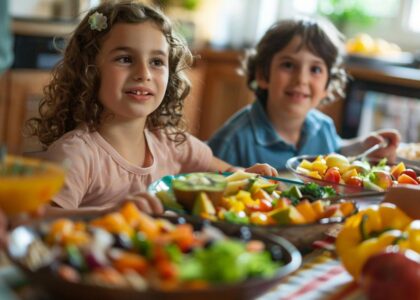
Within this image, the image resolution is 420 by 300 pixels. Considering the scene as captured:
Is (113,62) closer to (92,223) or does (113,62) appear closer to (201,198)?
(201,198)

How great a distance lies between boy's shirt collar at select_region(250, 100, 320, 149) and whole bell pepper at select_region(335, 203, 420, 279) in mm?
1179

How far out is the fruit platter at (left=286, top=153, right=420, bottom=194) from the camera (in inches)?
62.6

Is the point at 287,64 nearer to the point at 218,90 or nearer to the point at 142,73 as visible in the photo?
the point at 142,73

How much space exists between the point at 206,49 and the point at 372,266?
3.89 m

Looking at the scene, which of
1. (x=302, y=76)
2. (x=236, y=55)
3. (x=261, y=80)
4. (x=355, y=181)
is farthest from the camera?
(x=236, y=55)

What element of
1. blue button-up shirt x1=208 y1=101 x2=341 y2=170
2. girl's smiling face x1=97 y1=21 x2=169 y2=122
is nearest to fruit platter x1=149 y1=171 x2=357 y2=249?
girl's smiling face x1=97 y1=21 x2=169 y2=122

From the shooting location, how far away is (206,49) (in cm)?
476

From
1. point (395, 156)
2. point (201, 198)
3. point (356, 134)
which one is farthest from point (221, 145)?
point (356, 134)

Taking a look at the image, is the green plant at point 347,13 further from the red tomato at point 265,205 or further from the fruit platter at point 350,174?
the red tomato at point 265,205

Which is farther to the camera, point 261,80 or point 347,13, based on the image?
point 347,13

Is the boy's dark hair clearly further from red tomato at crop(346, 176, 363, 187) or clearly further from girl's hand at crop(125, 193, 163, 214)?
girl's hand at crop(125, 193, 163, 214)

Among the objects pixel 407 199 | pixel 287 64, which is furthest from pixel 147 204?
pixel 287 64

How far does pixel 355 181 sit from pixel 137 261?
86 cm

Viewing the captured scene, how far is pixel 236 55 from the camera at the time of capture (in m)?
4.77
